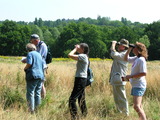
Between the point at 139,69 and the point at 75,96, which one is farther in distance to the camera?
the point at 75,96

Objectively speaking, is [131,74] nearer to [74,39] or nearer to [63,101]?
[63,101]

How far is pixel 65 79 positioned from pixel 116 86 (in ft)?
12.1

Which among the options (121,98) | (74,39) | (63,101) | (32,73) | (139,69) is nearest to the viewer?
(139,69)

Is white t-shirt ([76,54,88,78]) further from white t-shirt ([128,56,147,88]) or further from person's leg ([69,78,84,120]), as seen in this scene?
white t-shirt ([128,56,147,88])

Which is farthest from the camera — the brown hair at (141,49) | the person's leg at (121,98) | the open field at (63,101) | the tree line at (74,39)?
the tree line at (74,39)

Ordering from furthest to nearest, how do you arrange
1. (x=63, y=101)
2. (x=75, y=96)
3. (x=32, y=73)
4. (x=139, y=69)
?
1. (x=63, y=101)
2. (x=32, y=73)
3. (x=75, y=96)
4. (x=139, y=69)

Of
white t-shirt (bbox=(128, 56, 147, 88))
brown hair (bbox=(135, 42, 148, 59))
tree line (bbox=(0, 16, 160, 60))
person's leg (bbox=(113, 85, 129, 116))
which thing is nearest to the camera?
white t-shirt (bbox=(128, 56, 147, 88))

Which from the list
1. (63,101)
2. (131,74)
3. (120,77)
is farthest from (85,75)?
(63,101)

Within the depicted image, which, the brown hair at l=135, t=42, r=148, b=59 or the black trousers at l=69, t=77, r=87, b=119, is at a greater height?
the brown hair at l=135, t=42, r=148, b=59

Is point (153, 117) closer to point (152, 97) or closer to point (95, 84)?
point (152, 97)

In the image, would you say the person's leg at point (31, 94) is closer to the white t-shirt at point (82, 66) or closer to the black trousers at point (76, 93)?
the black trousers at point (76, 93)

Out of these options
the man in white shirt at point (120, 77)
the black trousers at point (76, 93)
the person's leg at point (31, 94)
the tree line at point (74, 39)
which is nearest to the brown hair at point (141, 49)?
the man in white shirt at point (120, 77)

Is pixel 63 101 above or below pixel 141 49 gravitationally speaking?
below

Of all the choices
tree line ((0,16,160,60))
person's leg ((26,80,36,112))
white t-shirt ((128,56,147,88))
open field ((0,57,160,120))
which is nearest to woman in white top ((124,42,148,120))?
white t-shirt ((128,56,147,88))
